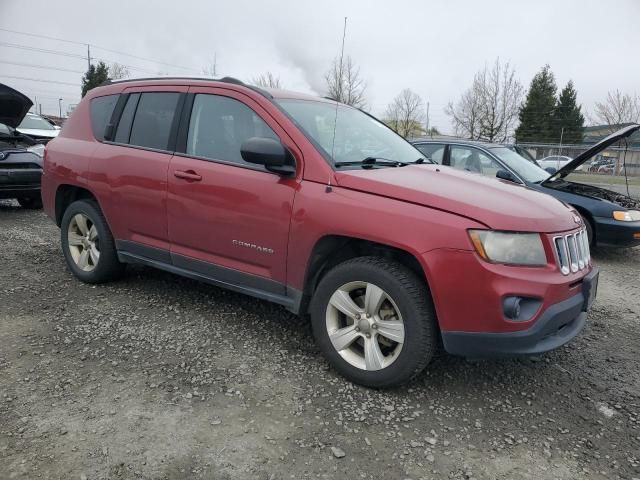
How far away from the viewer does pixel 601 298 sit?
4867 mm

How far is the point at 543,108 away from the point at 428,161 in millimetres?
48190

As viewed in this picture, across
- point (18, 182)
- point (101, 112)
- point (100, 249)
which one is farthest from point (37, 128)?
point (100, 249)

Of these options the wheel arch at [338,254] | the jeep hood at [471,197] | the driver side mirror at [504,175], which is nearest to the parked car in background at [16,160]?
the wheel arch at [338,254]

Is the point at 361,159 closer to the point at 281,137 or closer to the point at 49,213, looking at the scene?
the point at 281,137

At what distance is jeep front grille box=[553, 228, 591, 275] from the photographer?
2.71 m

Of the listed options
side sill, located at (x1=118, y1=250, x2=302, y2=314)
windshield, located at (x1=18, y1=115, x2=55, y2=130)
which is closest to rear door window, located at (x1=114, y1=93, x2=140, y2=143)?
side sill, located at (x1=118, y1=250, x2=302, y2=314)

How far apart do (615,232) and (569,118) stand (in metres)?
46.1

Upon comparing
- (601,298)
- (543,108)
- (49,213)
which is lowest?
(601,298)

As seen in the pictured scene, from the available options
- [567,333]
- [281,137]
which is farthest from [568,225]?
[281,137]

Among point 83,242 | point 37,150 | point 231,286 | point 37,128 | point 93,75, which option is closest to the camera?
point 231,286

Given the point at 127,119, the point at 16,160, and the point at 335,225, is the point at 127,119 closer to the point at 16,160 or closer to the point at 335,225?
the point at 335,225

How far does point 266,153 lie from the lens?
301cm

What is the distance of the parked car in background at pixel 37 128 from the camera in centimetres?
1197

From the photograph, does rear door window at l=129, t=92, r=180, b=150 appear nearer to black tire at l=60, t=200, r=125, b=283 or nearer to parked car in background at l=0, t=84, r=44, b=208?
black tire at l=60, t=200, r=125, b=283
